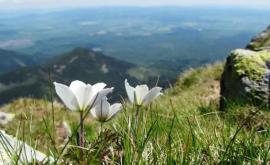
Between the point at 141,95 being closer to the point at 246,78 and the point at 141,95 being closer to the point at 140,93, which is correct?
the point at 140,93

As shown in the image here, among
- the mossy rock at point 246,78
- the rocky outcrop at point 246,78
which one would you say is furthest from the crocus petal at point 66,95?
the mossy rock at point 246,78

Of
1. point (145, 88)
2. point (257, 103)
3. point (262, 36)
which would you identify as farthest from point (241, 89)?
point (262, 36)

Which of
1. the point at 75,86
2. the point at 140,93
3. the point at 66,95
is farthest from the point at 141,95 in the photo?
the point at 66,95

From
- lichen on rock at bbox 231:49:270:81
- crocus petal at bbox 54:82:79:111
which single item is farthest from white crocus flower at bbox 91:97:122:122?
lichen on rock at bbox 231:49:270:81

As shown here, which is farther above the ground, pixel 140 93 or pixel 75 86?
pixel 75 86

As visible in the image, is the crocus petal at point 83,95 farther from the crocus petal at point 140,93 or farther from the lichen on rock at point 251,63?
the lichen on rock at point 251,63

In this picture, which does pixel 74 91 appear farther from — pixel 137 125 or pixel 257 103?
pixel 257 103
